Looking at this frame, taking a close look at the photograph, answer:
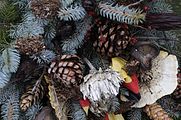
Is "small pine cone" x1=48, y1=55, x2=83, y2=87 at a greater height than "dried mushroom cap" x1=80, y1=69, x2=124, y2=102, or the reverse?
"small pine cone" x1=48, y1=55, x2=83, y2=87

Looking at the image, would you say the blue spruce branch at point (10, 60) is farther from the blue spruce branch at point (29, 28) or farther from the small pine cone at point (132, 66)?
the small pine cone at point (132, 66)

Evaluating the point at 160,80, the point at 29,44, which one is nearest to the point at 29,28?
the point at 29,44

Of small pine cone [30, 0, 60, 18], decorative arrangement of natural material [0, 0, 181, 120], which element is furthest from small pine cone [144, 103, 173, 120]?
small pine cone [30, 0, 60, 18]

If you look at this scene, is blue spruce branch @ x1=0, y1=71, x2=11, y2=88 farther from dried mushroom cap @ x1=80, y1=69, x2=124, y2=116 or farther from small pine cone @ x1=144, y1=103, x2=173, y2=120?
small pine cone @ x1=144, y1=103, x2=173, y2=120

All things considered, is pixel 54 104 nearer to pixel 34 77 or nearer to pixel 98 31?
pixel 34 77

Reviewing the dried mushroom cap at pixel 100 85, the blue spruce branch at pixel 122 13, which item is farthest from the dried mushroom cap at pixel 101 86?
the blue spruce branch at pixel 122 13

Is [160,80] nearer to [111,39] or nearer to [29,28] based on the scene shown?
[111,39]

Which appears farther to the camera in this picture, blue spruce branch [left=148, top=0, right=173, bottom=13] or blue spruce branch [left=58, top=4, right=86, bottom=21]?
blue spruce branch [left=148, top=0, right=173, bottom=13]

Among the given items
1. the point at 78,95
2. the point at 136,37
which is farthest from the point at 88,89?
the point at 136,37
